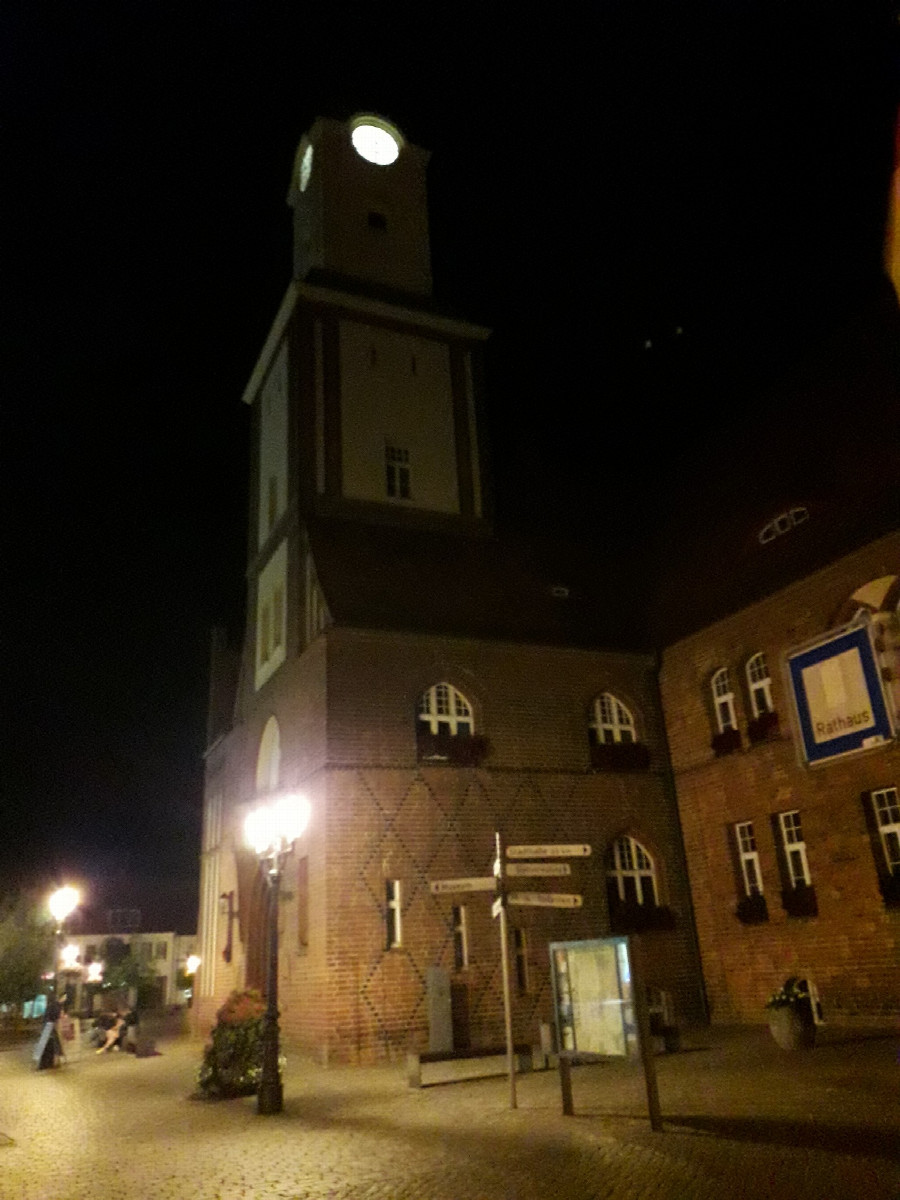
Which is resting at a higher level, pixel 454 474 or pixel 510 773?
pixel 454 474

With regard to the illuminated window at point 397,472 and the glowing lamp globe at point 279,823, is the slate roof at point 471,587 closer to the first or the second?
the illuminated window at point 397,472

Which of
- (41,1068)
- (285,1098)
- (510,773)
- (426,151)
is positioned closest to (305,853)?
(510,773)

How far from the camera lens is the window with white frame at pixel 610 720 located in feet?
71.3

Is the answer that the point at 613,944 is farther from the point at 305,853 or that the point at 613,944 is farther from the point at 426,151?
the point at 426,151

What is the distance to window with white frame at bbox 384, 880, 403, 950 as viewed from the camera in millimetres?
17844

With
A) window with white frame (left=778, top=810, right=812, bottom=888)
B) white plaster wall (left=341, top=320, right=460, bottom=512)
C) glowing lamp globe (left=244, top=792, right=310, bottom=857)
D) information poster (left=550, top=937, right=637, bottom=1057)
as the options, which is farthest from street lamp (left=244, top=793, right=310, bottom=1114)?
white plaster wall (left=341, top=320, right=460, bottom=512)

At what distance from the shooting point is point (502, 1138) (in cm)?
942

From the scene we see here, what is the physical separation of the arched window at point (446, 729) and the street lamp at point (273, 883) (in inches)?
237

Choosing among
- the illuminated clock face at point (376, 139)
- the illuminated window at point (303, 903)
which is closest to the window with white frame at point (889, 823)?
the illuminated window at point (303, 903)

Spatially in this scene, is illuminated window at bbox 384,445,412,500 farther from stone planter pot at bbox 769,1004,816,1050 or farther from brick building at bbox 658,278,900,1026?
stone planter pot at bbox 769,1004,816,1050

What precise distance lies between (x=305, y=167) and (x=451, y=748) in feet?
66.5

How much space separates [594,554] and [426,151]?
14688 mm

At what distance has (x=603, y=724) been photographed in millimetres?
21828

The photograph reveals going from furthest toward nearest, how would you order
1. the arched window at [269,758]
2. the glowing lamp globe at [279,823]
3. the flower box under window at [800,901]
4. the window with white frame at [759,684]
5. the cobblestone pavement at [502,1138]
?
the arched window at [269,758], the window with white frame at [759,684], the flower box under window at [800,901], the glowing lamp globe at [279,823], the cobblestone pavement at [502,1138]
